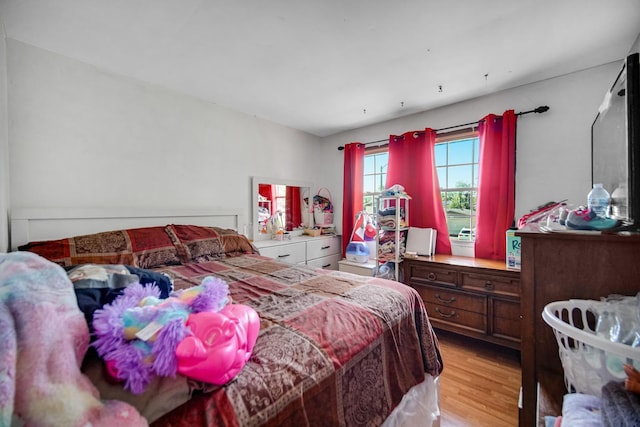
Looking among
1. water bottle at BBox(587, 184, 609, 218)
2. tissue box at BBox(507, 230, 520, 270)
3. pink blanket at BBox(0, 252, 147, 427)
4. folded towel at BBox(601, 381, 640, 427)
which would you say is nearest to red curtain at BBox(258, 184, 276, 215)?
tissue box at BBox(507, 230, 520, 270)

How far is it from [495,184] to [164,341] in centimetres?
282

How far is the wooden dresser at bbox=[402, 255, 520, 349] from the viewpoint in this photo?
2.02 m

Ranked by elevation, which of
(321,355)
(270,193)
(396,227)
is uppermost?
(270,193)

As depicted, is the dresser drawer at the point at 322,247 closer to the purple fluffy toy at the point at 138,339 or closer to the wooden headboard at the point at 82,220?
the wooden headboard at the point at 82,220

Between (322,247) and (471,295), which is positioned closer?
(471,295)

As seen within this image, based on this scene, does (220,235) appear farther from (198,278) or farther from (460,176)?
(460,176)

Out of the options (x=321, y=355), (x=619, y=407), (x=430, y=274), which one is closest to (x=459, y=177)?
(x=430, y=274)

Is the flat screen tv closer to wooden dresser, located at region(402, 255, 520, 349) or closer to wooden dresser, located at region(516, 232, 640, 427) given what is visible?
wooden dresser, located at region(516, 232, 640, 427)

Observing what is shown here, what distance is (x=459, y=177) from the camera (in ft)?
9.11

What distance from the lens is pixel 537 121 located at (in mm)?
2281

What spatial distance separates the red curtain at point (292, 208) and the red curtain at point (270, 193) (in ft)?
0.76

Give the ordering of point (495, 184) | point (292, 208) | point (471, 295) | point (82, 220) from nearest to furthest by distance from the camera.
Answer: point (82, 220) → point (471, 295) → point (495, 184) → point (292, 208)

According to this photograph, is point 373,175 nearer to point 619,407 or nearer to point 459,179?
point 459,179

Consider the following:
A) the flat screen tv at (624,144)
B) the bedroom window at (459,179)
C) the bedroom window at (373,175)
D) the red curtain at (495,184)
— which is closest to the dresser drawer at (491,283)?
the red curtain at (495,184)
